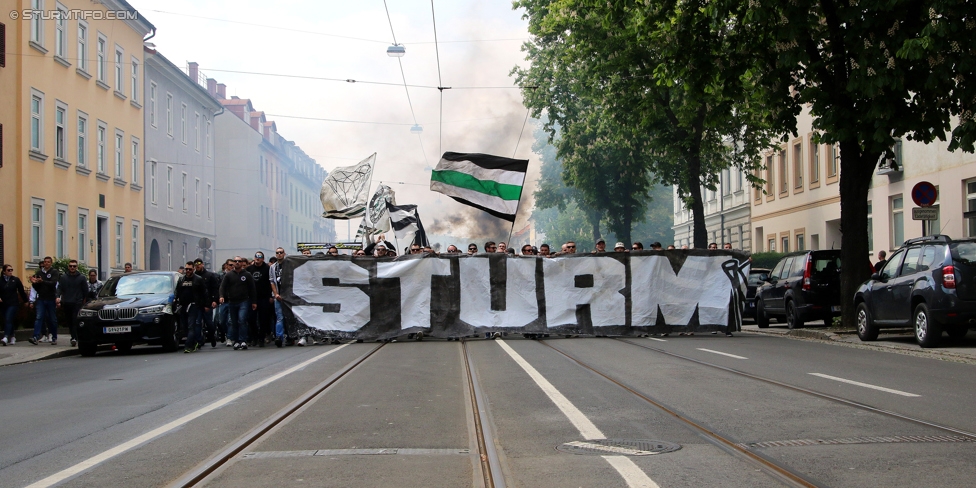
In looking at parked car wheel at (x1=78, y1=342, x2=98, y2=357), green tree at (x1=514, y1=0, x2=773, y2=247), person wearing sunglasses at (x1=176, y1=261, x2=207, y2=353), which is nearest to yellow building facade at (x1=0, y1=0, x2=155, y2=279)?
parked car wheel at (x1=78, y1=342, x2=98, y2=357)

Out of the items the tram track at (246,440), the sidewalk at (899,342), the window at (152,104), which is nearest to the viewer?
the tram track at (246,440)

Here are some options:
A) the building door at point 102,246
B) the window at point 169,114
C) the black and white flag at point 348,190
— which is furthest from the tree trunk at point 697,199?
the window at point 169,114

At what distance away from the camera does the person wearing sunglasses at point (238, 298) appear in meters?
19.4

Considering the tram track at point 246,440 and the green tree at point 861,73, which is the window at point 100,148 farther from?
the tram track at point 246,440

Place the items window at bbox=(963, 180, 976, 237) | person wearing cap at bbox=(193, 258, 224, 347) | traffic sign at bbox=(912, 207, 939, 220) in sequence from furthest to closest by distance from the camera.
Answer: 1. window at bbox=(963, 180, 976, 237)
2. person wearing cap at bbox=(193, 258, 224, 347)
3. traffic sign at bbox=(912, 207, 939, 220)

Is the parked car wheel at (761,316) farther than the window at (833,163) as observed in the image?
No

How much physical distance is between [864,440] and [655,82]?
1851 centimetres

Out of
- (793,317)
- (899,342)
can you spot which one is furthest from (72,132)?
(899,342)

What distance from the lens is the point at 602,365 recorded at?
13.2 meters

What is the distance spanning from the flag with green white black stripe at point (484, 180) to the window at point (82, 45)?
17.9 meters

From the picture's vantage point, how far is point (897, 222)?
111 feet

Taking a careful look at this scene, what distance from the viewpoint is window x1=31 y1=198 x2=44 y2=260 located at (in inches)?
1182

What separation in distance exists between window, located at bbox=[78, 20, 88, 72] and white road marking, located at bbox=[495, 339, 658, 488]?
26848 millimetres

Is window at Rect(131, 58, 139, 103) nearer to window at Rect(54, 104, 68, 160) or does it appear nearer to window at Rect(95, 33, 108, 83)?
window at Rect(95, 33, 108, 83)
